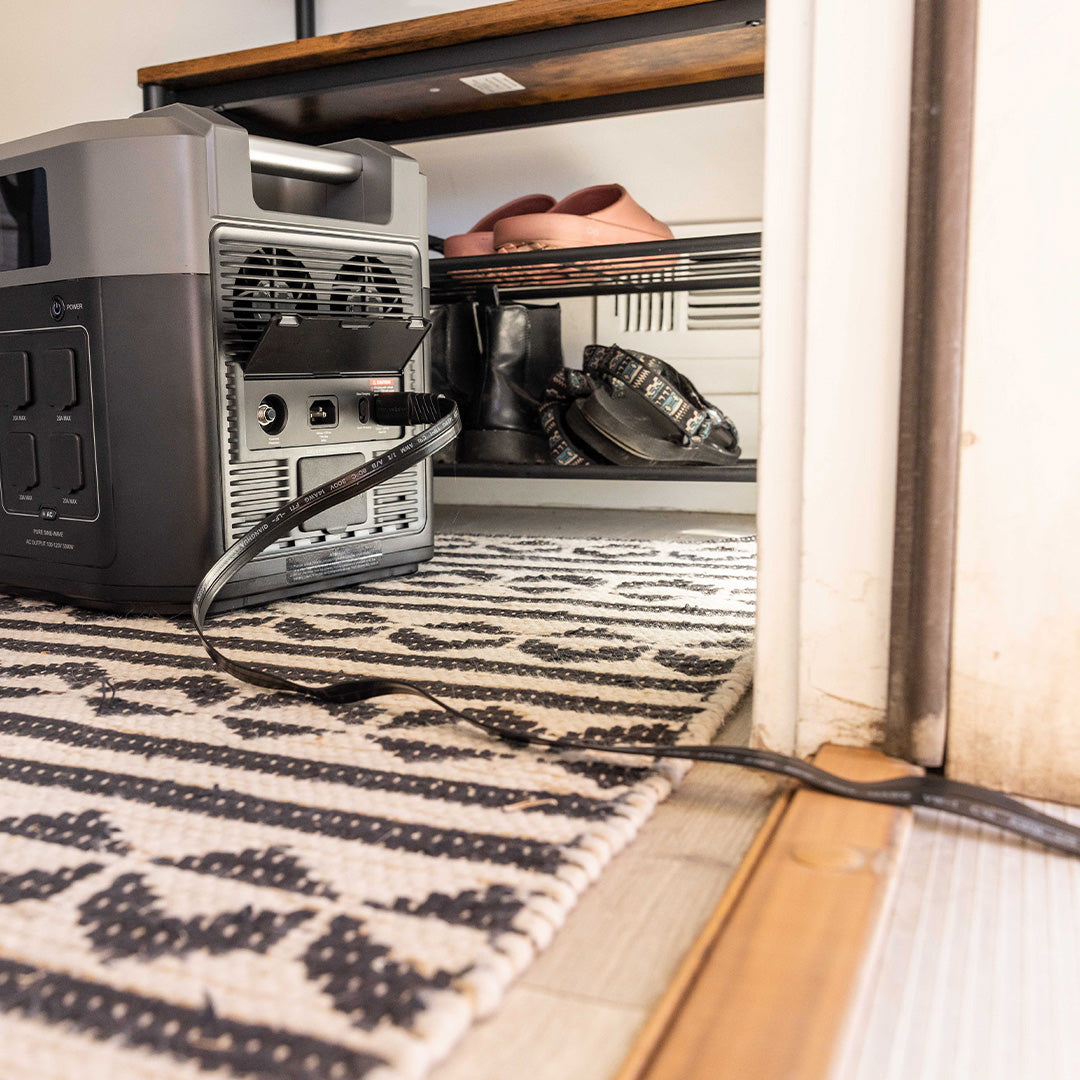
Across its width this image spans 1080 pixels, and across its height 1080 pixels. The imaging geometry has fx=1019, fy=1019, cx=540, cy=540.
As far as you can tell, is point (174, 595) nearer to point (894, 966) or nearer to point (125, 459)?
point (125, 459)

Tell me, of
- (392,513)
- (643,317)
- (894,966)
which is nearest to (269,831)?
(894,966)

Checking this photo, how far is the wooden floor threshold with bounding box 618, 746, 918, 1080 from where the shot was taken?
293 millimetres

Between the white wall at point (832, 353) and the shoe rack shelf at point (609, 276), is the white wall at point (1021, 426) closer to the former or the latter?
the white wall at point (832, 353)

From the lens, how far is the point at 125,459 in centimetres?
86

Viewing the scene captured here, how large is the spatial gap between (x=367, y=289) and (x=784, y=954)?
30.4 inches

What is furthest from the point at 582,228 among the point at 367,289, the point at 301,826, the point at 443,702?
the point at 301,826

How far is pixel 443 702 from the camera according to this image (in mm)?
614

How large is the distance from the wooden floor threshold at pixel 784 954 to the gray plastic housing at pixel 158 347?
0.59 m

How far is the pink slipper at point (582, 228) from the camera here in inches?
54.8

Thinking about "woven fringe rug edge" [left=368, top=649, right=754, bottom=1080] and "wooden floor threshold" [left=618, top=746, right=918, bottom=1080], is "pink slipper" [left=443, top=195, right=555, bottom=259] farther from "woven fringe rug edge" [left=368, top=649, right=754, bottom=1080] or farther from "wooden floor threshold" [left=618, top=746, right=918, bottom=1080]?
"wooden floor threshold" [left=618, top=746, right=918, bottom=1080]

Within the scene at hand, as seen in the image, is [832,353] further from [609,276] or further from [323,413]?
[609,276]

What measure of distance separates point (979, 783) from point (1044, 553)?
12 centimetres

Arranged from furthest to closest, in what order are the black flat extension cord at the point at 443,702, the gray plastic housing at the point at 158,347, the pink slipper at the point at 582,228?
the pink slipper at the point at 582,228
the gray plastic housing at the point at 158,347
the black flat extension cord at the point at 443,702

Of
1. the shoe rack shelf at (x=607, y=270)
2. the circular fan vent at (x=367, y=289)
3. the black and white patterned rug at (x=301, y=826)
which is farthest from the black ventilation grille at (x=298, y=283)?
the shoe rack shelf at (x=607, y=270)
